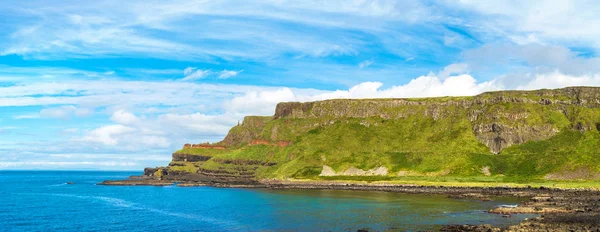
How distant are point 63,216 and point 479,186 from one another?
122022 mm

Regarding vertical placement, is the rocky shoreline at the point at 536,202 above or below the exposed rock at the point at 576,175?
below

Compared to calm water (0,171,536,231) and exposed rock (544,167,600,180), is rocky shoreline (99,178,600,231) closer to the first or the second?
calm water (0,171,536,231)

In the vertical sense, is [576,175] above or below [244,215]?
above

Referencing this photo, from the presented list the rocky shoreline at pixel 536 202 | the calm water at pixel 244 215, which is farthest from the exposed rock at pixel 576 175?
the calm water at pixel 244 215

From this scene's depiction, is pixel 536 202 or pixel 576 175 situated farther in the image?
pixel 576 175

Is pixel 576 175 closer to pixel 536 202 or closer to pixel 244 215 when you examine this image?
pixel 536 202

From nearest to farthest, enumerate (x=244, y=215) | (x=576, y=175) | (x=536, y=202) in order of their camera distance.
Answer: (x=244, y=215), (x=536, y=202), (x=576, y=175)

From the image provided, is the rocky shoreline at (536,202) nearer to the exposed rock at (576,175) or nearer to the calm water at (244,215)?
the calm water at (244,215)

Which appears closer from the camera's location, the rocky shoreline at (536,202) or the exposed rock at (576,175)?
the rocky shoreline at (536,202)

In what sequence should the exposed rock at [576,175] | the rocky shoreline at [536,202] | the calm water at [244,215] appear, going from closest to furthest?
the rocky shoreline at [536,202] < the calm water at [244,215] < the exposed rock at [576,175]

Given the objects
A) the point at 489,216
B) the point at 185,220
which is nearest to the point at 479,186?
the point at 489,216

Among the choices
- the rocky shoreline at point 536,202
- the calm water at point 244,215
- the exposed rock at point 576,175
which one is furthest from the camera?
the exposed rock at point 576,175

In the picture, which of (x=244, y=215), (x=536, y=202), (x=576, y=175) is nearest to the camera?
(x=244, y=215)

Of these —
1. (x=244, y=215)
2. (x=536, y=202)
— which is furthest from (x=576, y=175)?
(x=244, y=215)
